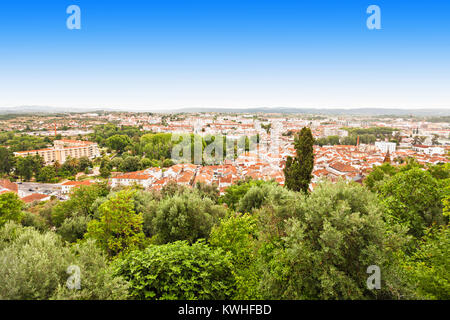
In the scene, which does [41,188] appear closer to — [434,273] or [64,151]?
[64,151]

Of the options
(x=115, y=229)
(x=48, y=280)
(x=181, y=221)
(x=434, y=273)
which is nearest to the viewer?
(x=48, y=280)

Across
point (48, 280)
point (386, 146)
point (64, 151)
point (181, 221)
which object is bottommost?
point (64, 151)

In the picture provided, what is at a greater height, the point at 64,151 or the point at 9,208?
the point at 64,151

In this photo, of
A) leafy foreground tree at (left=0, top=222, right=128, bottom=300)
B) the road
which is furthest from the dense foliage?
the road

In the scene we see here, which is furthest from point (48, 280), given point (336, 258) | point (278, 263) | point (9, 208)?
point (9, 208)

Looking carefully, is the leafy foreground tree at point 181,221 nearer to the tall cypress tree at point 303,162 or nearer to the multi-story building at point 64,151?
the tall cypress tree at point 303,162
